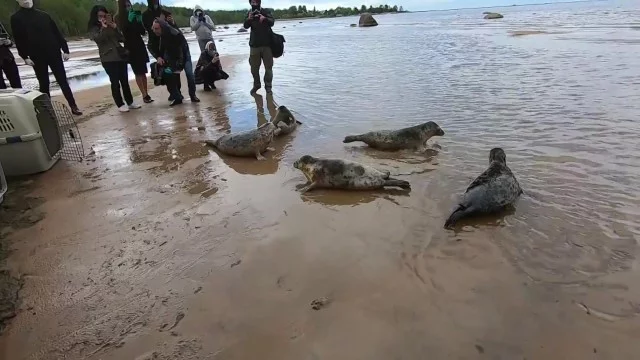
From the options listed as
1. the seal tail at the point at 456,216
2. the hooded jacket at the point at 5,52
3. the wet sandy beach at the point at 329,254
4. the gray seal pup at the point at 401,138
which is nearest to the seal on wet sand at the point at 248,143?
the wet sandy beach at the point at 329,254

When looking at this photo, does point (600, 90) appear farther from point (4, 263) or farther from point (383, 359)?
point (4, 263)

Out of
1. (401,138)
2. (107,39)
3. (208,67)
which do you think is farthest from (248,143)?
(208,67)

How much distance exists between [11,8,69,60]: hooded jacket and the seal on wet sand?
13.3 feet

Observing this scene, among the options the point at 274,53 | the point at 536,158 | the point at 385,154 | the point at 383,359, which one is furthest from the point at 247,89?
the point at 383,359

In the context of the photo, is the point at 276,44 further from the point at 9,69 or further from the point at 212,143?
the point at 9,69

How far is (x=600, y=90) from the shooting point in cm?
841

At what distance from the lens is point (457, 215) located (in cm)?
379

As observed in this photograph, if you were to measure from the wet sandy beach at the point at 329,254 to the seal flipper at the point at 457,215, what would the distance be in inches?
4.9

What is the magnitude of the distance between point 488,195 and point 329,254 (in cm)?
163

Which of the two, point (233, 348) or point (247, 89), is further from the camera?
point (247, 89)

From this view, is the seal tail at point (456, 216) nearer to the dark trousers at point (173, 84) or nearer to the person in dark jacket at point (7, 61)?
the dark trousers at point (173, 84)

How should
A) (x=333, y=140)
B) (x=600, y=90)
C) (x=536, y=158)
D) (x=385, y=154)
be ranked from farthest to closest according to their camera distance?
(x=600, y=90) < (x=333, y=140) < (x=385, y=154) < (x=536, y=158)

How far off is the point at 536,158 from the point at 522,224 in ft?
6.15

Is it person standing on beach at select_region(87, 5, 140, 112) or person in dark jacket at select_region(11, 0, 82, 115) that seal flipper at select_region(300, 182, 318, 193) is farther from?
person in dark jacket at select_region(11, 0, 82, 115)
